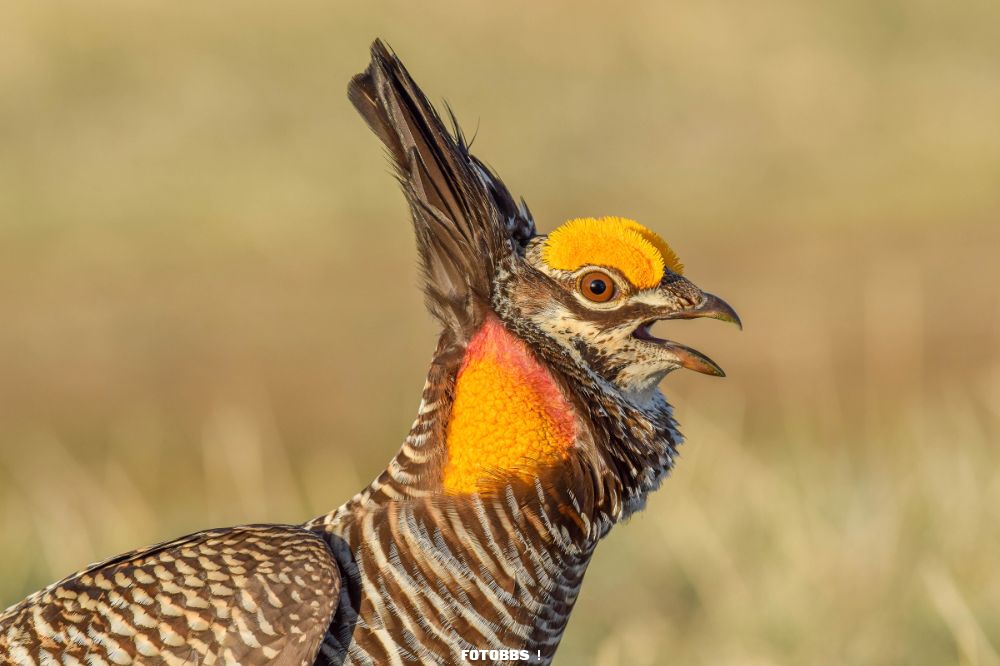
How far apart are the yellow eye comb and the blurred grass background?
4.17ft

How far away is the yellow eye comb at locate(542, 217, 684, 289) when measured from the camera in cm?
374

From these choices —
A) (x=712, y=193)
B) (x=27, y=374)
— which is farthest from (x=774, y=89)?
(x=27, y=374)

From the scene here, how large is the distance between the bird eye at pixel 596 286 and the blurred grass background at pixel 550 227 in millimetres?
1219

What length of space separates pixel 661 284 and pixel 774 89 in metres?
14.9

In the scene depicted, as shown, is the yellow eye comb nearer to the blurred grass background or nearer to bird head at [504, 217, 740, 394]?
bird head at [504, 217, 740, 394]

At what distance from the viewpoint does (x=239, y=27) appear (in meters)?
18.7

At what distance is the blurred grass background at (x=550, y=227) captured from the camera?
214 inches

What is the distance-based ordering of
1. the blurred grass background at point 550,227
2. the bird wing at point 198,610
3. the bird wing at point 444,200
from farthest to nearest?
1. the blurred grass background at point 550,227
2. the bird wing at point 444,200
3. the bird wing at point 198,610

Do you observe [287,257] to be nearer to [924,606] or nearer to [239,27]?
[239,27]

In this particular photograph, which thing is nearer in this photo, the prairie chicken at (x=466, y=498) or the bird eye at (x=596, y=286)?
the prairie chicken at (x=466, y=498)

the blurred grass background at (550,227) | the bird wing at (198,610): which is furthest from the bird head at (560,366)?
the blurred grass background at (550,227)

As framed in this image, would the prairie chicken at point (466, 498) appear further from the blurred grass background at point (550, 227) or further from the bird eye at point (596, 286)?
the blurred grass background at point (550, 227)

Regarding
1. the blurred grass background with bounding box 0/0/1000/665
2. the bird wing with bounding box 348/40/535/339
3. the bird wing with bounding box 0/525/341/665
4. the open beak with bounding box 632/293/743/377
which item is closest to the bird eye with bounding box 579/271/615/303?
the open beak with bounding box 632/293/743/377

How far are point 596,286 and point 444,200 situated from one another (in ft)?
1.63
